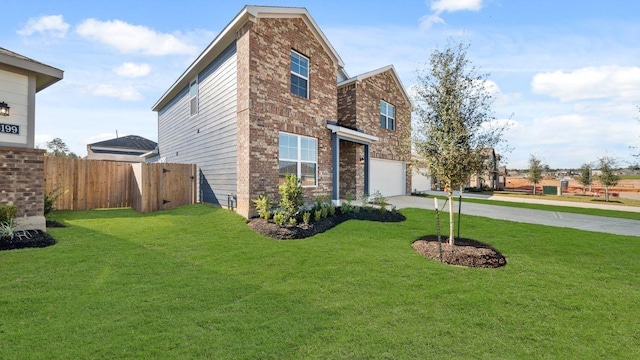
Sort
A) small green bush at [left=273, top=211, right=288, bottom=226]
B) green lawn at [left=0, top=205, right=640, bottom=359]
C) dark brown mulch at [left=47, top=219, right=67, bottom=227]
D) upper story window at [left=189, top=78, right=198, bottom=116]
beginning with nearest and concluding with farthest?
green lawn at [left=0, top=205, right=640, bottom=359]
dark brown mulch at [left=47, top=219, right=67, bottom=227]
small green bush at [left=273, top=211, right=288, bottom=226]
upper story window at [left=189, top=78, right=198, bottom=116]

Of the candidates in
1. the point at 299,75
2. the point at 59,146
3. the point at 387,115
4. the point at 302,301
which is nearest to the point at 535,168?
the point at 387,115

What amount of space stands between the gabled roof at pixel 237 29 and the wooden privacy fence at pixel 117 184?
4328mm

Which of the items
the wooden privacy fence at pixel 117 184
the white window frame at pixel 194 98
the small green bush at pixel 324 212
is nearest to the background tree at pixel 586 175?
the small green bush at pixel 324 212

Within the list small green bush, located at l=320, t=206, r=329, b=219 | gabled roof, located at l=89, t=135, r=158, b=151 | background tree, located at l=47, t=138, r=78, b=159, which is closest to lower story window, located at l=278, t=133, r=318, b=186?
small green bush, located at l=320, t=206, r=329, b=219

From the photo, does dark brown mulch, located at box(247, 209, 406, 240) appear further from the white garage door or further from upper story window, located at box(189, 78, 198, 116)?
upper story window, located at box(189, 78, 198, 116)

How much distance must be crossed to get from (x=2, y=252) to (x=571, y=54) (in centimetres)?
1636

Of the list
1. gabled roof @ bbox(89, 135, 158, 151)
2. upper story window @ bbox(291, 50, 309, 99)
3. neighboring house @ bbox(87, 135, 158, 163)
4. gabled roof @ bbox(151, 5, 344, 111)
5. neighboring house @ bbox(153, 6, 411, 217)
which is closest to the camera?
gabled roof @ bbox(151, 5, 344, 111)

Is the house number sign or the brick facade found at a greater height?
the brick facade

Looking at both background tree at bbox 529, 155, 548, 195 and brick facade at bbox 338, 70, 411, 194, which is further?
background tree at bbox 529, 155, 548, 195

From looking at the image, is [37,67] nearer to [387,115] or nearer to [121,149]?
[387,115]

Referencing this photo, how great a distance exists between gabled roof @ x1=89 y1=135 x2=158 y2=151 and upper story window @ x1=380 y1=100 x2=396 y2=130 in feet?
76.8

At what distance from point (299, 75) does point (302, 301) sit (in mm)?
9050

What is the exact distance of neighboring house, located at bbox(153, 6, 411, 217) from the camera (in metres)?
8.98

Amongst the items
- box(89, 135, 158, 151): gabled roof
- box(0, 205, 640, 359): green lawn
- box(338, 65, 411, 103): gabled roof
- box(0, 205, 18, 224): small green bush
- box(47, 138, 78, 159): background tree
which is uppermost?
box(338, 65, 411, 103): gabled roof
